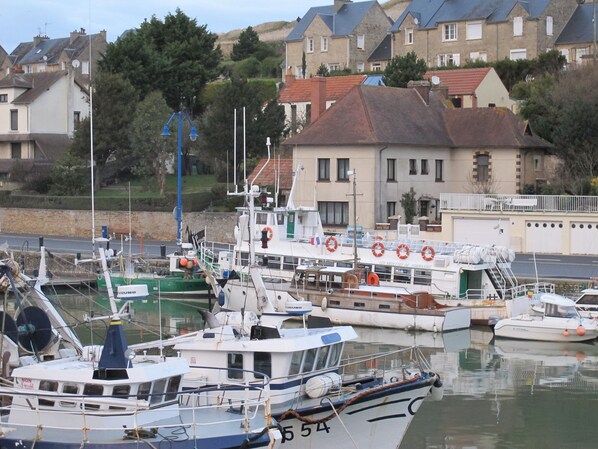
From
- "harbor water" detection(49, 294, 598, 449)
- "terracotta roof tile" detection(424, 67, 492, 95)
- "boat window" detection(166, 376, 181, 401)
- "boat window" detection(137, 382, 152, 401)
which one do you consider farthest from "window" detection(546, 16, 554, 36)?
"boat window" detection(137, 382, 152, 401)

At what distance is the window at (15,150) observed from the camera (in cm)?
6962

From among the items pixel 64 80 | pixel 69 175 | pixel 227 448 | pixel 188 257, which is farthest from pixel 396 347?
pixel 64 80

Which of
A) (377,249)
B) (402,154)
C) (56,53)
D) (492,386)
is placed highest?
(56,53)

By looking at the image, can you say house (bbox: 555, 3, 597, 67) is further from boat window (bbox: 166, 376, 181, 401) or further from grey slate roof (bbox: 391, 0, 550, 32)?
boat window (bbox: 166, 376, 181, 401)

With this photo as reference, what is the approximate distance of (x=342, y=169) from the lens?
53.8m

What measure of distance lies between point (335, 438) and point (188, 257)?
79.7 ft

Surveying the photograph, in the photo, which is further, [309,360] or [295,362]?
[309,360]

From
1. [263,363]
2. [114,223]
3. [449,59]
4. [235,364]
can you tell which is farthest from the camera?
[449,59]

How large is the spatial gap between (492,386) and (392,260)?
11763 mm

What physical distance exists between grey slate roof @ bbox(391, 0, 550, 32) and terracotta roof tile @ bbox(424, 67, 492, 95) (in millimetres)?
13673

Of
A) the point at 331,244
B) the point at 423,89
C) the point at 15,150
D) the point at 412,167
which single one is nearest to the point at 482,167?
the point at 412,167

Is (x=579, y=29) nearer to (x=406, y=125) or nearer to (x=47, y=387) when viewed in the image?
(x=406, y=125)

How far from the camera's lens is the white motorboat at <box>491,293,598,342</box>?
35.1 metres

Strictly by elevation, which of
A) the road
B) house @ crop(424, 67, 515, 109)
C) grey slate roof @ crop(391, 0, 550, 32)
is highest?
grey slate roof @ crop(391, 0, 550, 32)
